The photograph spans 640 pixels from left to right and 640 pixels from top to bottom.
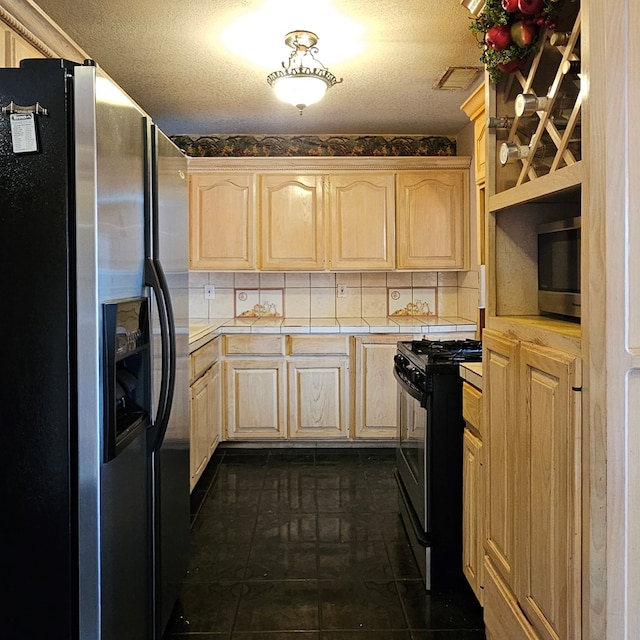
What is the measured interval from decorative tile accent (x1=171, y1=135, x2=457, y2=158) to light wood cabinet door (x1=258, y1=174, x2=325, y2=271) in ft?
1.55

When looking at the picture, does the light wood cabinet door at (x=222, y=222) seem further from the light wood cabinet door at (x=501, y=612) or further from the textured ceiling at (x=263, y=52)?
the light wood cabinet door at (x=501, y=612)

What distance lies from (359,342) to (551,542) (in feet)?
9.37

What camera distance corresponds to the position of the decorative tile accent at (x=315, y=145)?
4.70 metres

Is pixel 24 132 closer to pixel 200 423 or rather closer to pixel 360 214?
pixel 200 423

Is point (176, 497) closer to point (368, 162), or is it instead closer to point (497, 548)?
point (497, 548)

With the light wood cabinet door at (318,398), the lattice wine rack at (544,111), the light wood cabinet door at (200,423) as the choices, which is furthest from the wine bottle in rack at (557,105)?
the light wood cabinet door at (318,398)

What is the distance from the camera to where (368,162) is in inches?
171

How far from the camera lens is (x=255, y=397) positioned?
4156 millimetres

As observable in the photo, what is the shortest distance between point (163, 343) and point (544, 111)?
3.88ft

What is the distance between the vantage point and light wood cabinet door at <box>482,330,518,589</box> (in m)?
1.56

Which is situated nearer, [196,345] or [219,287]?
[196,345]

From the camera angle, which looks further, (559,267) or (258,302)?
(258,302)

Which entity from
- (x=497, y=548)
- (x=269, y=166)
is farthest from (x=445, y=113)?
(x=497, y=548)

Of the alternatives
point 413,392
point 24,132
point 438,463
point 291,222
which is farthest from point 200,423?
point 24,132
